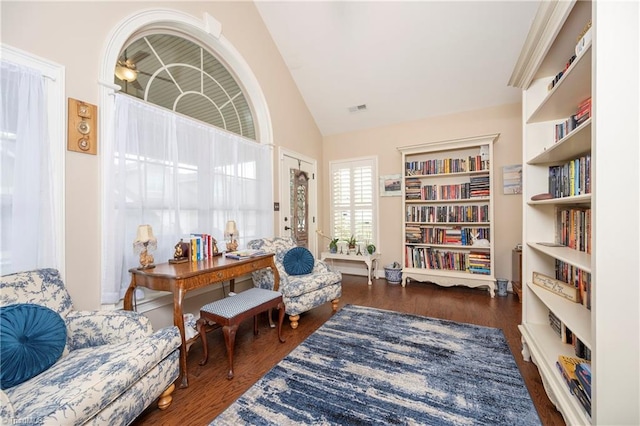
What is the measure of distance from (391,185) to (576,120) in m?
2.88

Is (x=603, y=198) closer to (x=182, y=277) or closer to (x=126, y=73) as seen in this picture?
(x=182, y=277)

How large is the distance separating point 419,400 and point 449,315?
1.51 metres

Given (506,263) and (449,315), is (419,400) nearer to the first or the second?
(449,315)

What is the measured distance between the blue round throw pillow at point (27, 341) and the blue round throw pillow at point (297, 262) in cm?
183

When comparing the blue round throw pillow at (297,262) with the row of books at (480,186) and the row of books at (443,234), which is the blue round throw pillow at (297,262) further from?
the row of books at (480,186)

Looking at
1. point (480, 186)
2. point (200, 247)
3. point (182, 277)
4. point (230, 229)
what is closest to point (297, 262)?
point (230, 229)

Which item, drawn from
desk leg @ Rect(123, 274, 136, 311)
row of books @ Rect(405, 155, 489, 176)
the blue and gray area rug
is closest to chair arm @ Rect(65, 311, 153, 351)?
desk leg @ Rect(123, 274, 136, 311)

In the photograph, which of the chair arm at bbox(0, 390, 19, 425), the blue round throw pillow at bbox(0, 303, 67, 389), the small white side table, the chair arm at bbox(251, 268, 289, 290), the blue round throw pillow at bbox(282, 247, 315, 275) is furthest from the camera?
the small white side table

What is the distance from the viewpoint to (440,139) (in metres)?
4.06

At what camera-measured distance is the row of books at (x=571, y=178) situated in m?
1.46

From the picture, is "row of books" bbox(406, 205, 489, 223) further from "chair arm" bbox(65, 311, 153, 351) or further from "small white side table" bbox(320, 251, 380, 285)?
"chair arm" bbox(65, 311, 153, 351)

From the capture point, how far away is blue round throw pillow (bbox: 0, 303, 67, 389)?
1.09 metres

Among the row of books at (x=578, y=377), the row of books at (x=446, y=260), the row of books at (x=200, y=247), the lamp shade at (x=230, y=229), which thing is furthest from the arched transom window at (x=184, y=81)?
the row of books at (x=578, y=377)

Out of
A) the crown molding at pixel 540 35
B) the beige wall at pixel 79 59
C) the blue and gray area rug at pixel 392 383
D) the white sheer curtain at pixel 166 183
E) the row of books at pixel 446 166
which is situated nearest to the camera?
the crown molding at pixel 540 35
